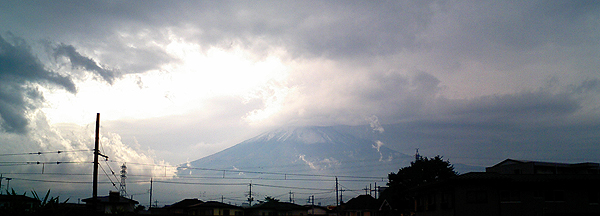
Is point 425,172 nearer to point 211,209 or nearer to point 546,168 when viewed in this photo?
point 546,168

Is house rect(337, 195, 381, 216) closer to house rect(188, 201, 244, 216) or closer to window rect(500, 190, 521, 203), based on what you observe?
house rect(188, 201, 244, 216)

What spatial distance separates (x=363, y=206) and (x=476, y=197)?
164 feet

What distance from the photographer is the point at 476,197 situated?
49062 mm

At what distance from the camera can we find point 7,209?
65.0 ft

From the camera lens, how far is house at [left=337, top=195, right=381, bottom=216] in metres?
94.3

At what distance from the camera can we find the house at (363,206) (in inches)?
3712

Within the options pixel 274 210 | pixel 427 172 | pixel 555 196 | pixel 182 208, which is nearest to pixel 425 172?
pixel 427 172

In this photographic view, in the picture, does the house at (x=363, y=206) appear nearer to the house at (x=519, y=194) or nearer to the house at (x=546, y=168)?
the house at (x=546, y=168)

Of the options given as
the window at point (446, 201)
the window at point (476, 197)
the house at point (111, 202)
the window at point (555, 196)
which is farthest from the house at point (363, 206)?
the house at point (111, 202)

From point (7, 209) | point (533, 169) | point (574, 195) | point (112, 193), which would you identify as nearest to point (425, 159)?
point (533, 169)

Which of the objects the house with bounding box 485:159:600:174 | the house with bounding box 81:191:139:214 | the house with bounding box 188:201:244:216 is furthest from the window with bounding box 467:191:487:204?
the house with bounding box 81:191:139:214

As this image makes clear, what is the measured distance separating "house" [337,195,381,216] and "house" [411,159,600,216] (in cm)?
4205

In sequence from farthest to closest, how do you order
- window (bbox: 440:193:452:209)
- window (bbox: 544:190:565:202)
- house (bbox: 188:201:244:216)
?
1. house (bbox: 188:201:244:216)
2. window (bbox: 440:193:452:209)
3. window (bbox: 544:190:565:202)

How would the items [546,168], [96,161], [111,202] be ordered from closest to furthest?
[96,161] < [546,168] < [111,202]
